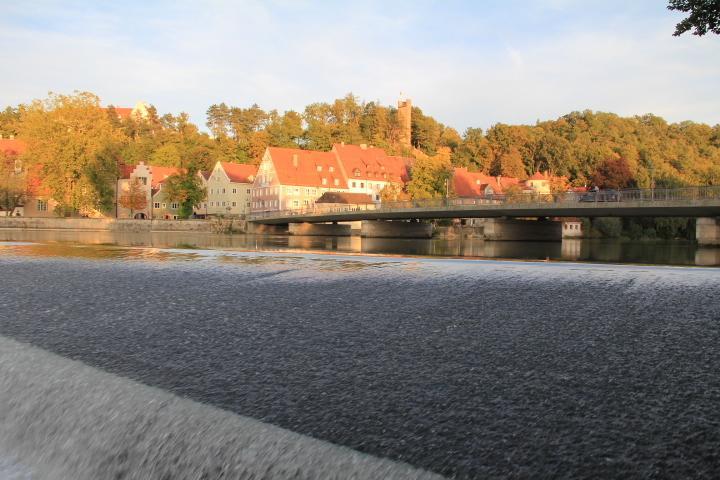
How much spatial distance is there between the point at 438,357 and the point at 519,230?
59497 millimetres

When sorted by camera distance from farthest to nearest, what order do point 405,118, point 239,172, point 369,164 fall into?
point 405,118 < point 369,164 < point 239,172

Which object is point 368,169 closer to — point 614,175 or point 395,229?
point 395,229

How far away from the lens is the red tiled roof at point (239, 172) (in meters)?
105

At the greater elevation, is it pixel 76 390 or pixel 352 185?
pixel 352 185

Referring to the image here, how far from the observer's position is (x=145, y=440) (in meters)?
5.82

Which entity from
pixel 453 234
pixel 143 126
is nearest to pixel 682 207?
pixel 453 234

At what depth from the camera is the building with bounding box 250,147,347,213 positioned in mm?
96500

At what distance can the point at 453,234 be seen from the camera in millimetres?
79750

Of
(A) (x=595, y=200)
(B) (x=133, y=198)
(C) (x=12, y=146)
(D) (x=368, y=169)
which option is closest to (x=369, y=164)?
(D) (x=368, y=169)

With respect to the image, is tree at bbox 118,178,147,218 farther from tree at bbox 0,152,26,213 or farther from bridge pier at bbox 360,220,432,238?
bridge pier at bbox 360,220,432,238

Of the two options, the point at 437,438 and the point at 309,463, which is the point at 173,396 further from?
the point at 437,438

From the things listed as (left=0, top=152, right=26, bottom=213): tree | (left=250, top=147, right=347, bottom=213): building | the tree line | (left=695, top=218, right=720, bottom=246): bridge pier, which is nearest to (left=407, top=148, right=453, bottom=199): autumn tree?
the tree line

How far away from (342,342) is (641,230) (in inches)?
3172

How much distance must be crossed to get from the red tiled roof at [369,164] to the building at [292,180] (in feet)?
7.55
